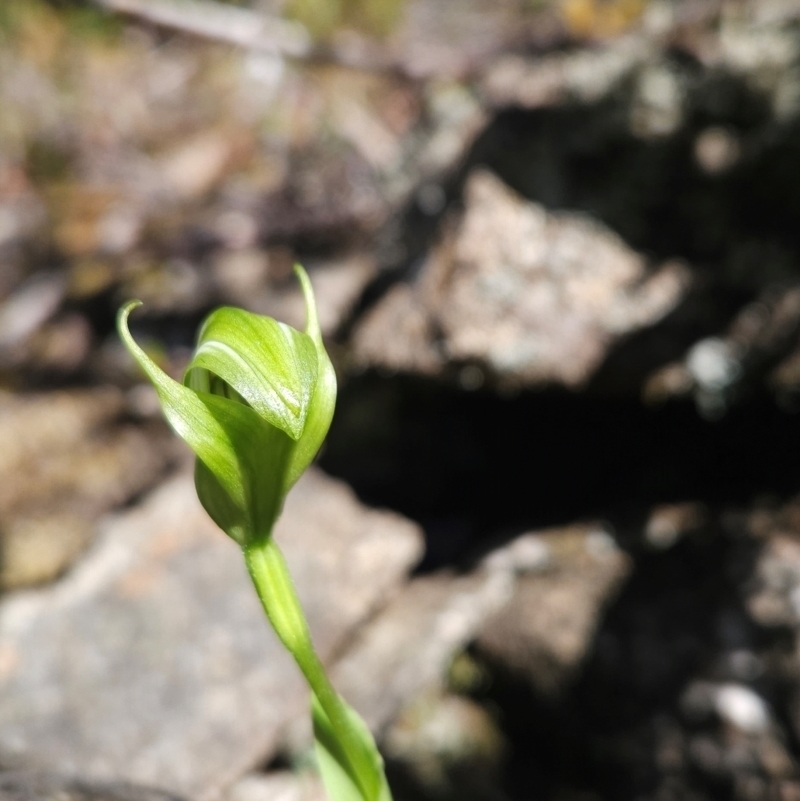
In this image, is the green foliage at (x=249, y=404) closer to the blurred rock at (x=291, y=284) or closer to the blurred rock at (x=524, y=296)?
the blurred rock at (x=524, y=296)

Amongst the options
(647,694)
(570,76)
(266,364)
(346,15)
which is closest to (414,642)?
(647,694)

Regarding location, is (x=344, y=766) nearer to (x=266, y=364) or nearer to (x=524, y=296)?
(x=266, y=364)

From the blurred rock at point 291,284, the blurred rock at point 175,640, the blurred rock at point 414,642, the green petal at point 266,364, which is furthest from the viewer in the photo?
the blurred rock at point 291,284

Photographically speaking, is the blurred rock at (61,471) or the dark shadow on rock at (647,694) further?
the blurred rock at (61,471)

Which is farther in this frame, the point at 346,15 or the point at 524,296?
the point at 346,15

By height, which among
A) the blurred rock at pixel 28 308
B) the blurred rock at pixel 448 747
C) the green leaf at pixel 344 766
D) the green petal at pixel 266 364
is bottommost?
the blurred rock at pixel 448 747

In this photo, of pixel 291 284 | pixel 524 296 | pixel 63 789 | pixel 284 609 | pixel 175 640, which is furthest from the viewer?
pixel 291 284

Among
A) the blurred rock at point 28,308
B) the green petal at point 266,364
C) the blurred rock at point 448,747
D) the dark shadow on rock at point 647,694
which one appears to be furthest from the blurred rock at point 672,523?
the blurred rock at point 28,308
